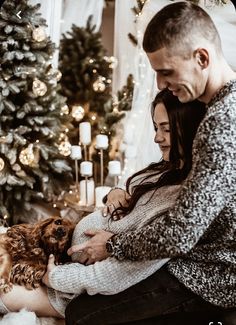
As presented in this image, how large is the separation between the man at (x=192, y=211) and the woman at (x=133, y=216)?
0.18ft

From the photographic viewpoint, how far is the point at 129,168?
10.3 ft

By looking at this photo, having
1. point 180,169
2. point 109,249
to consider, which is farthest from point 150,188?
point 109,249

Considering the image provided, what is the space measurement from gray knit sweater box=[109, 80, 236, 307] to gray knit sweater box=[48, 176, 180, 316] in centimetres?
6

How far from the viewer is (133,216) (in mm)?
1854

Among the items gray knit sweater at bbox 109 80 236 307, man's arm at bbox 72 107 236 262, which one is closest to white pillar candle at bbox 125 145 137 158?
gray knit sweater at bbox 109 80 236 307

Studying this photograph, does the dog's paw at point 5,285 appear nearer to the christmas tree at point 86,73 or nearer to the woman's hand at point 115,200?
the woman's hand at point 115,200

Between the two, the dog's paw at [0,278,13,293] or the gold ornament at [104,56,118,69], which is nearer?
the dog's paw at [0,278,13,293]

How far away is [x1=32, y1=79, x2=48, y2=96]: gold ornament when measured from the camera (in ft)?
8.95

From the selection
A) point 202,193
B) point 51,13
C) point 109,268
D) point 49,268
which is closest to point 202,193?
point 202,193

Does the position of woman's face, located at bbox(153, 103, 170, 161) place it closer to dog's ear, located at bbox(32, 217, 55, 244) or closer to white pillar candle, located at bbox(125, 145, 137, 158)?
dog's ear, located at bbox(32, 217, 55, 244)

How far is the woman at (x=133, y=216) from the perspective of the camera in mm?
1699

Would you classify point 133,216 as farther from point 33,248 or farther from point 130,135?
point 130,135

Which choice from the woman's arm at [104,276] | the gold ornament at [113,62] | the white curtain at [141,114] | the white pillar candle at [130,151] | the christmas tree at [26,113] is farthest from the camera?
the gold ornament at [113,62]

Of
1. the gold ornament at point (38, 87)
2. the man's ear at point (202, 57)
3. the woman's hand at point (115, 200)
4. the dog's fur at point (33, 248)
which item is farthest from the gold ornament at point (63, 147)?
the man's ear at point (202, 57)
